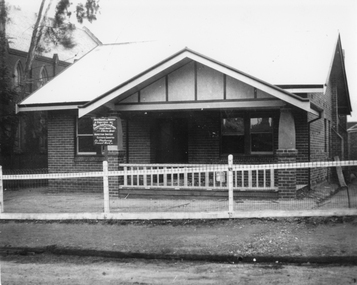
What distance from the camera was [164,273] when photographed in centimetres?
609

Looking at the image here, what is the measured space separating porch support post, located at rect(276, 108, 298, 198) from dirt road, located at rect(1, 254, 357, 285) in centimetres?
488

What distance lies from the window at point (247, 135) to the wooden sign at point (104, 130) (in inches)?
157

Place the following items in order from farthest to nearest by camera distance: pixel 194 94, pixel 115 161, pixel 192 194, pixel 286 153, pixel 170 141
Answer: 1. pixel 170 141
2. pixel 115 161
3. pixel 192 194
4. pixel 194 94
5. pixel 286 153

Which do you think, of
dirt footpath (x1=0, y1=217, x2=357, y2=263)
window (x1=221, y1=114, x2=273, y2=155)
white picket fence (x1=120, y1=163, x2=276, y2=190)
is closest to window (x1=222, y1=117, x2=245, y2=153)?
window (x1=221, y1=114, x2=273, y2=155)

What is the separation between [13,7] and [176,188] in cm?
1833

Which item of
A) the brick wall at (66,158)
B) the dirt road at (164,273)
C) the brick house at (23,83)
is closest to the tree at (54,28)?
the brick house at (23,83)

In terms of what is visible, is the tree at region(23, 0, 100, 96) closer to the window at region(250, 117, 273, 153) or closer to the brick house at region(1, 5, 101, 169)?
the brick house at region(1, 5, 101, 169)

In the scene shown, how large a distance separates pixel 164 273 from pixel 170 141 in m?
9.37

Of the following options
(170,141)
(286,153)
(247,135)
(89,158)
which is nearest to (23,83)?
(89,158)

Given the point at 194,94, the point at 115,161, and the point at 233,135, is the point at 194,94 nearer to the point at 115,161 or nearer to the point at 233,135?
the point at 115,161

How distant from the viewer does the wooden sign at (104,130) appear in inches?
471

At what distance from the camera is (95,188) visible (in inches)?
587

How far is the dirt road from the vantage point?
5641 millimetres

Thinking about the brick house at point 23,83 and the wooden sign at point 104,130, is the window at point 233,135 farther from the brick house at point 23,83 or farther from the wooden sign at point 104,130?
the brick house at point 23,83
